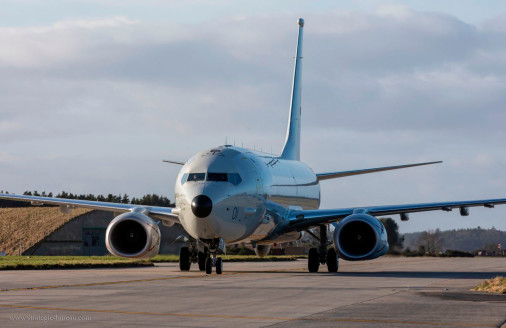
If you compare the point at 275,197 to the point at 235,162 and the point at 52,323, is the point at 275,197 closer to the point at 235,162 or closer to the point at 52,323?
the point at 235,162

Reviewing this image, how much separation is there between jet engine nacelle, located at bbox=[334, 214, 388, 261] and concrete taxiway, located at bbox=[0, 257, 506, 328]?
182 inches

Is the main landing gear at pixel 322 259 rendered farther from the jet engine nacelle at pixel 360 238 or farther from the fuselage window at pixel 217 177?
the fuselage window at pixel 217 177

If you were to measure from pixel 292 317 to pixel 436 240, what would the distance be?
54037mm

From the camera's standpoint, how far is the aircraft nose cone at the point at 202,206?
84.2 ft

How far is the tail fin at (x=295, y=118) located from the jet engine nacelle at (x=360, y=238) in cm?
1260

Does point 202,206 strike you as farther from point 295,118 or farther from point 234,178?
point 295,118

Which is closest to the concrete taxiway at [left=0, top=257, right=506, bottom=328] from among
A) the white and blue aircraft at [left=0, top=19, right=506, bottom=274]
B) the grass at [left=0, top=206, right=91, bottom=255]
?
the white and blue aircraft at [left=0, top=19, right=506, bottom=274]

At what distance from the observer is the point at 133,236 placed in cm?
2964

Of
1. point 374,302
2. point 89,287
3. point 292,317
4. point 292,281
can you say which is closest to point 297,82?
point 292,281

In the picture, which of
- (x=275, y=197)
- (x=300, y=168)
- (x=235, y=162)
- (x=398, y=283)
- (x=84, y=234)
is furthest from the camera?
(x=84, y=234)

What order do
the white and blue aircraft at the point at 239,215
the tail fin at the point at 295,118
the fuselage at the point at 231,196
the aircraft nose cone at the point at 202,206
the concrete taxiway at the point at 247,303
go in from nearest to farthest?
1. the concrete taxiway at the point at 247,303
2. the aircraft nose cone at the point at 202,206
3. the fuselage at the point at 231,196
4. the white and blue aircraft at the point at 239,215
5. the tail fin at the point at 295,118

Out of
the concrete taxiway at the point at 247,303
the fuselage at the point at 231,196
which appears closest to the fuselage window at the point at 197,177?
the fuselage at the point at 231,196

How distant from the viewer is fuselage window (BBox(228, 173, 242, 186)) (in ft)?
89.6

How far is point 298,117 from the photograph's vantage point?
149ft
